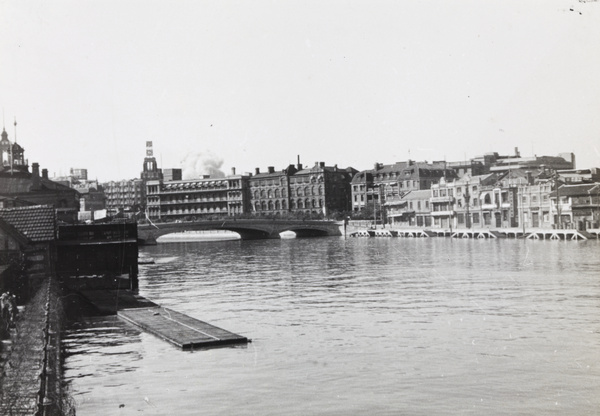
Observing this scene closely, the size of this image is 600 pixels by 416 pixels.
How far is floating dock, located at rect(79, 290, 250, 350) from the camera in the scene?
116 ft

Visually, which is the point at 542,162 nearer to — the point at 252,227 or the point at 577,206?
the point at 577,206

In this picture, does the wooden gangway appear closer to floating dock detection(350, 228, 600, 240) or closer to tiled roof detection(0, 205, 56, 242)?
tiled roof detection(0, 205, 56, 242)

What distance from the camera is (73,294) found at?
57156 mm

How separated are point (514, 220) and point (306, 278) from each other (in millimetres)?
82383

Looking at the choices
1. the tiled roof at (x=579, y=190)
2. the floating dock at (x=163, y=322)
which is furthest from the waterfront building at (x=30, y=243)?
the tiled roof at (x=579, y=190)

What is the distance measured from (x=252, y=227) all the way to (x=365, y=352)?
5048 inches

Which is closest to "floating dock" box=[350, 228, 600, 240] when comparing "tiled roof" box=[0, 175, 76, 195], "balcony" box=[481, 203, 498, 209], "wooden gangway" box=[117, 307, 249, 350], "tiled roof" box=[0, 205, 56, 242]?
"balcony" box=[481, 203, 498, 209]

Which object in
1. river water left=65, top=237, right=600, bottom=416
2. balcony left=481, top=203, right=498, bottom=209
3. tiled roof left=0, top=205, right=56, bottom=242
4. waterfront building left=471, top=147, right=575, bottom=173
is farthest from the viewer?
waterfront building left=471, top=147, right=575, bottom=173

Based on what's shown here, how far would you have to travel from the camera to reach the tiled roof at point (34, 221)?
181 feet

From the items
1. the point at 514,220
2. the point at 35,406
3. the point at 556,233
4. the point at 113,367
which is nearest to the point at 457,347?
the point at 113,367

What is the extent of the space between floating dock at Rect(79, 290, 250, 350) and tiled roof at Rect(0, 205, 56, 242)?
16.8 ft

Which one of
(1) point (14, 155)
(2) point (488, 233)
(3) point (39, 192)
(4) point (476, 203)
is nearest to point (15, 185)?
(3) point (39, 192)

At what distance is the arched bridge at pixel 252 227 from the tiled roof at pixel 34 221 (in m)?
88.4

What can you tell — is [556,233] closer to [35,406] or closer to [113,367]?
[113,367]
